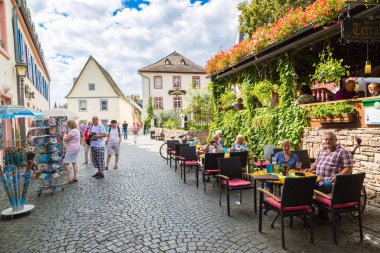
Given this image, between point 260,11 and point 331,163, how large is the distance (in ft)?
66.8

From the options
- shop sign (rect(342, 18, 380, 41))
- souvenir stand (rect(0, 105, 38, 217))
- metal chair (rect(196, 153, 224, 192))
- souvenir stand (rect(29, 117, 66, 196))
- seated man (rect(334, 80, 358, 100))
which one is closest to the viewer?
shop sign (rect(342, 18, 380, 41))

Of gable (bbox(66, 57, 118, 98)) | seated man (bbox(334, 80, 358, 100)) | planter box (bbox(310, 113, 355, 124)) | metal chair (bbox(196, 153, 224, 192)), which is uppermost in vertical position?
gable (bbox(66, 57, 118, 98))

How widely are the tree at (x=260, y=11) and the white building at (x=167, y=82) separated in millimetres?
13574

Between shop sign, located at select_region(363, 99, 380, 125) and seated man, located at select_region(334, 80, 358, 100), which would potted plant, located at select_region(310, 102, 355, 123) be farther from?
seated man, located at select_region(334, 80, 358, 100)

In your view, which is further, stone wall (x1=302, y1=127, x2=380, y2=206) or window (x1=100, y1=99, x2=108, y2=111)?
window (x1=100, y1=99, x2=108, y2=111)

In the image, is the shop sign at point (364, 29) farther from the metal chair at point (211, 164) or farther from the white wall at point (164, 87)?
the white wall at point (164, 87)

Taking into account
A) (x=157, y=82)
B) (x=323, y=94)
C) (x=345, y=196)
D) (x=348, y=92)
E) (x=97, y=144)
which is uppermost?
(x=157, y=82)

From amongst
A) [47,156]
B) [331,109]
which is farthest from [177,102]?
[331,109]

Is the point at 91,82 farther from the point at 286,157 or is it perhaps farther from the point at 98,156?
the point at 286,157

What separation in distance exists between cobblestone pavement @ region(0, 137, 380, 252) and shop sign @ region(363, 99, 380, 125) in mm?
1640

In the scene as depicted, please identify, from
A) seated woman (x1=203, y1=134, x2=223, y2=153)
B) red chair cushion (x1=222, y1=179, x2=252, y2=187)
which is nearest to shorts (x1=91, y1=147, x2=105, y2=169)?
seated woman (x1=203, y1=134, x2=223, y2=153)

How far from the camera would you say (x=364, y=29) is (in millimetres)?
4691

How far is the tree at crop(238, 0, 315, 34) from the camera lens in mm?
20703

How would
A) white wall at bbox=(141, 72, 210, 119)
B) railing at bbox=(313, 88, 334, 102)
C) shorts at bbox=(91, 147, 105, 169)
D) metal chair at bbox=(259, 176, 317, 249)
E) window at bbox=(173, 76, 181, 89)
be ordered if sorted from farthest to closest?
1. window at bbox=(173, 76, 181, 89)
2. white wall at bbox=(141, 72, 210, 119)
3. railing at bbox=(313, 88, 334, 102)
4. shorts at bbox=(91, 147, 105, 169)
5. metal chair at bbox=(259, 176, 317, 249)
